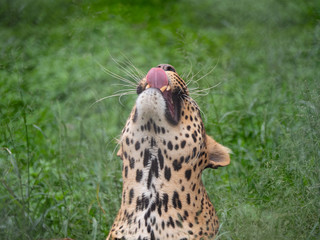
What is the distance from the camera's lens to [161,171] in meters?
3.20

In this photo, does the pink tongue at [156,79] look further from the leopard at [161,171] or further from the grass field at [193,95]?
the grass field at [193,95]

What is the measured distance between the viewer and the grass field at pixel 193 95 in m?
3.83

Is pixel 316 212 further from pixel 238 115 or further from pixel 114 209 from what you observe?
pixel 238 115

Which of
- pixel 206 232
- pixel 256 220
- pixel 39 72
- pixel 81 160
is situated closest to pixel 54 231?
pixel 81 160

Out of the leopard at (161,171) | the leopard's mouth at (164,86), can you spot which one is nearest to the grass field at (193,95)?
the leopard at (161,171)

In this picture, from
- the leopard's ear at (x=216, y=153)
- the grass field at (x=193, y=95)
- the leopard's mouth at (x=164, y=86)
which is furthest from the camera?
the grass field at (x=193, y=95)

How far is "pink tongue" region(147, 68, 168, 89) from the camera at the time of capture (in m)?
3.29

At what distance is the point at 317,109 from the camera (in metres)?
3.74

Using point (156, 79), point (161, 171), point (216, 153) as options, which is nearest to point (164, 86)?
point (156, 79)

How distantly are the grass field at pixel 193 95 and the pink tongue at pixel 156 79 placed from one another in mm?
477

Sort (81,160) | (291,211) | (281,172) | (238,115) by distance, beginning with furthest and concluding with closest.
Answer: (238,115), (81,160), (281,172), (291,211)

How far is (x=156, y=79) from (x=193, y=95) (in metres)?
2.02

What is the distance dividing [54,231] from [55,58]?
16.0ft

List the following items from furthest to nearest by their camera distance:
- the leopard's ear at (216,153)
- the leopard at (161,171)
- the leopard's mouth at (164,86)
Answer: the leopard's ear at (216,153), the leopard's mouth at (164,86), the leopard at (161,171)
